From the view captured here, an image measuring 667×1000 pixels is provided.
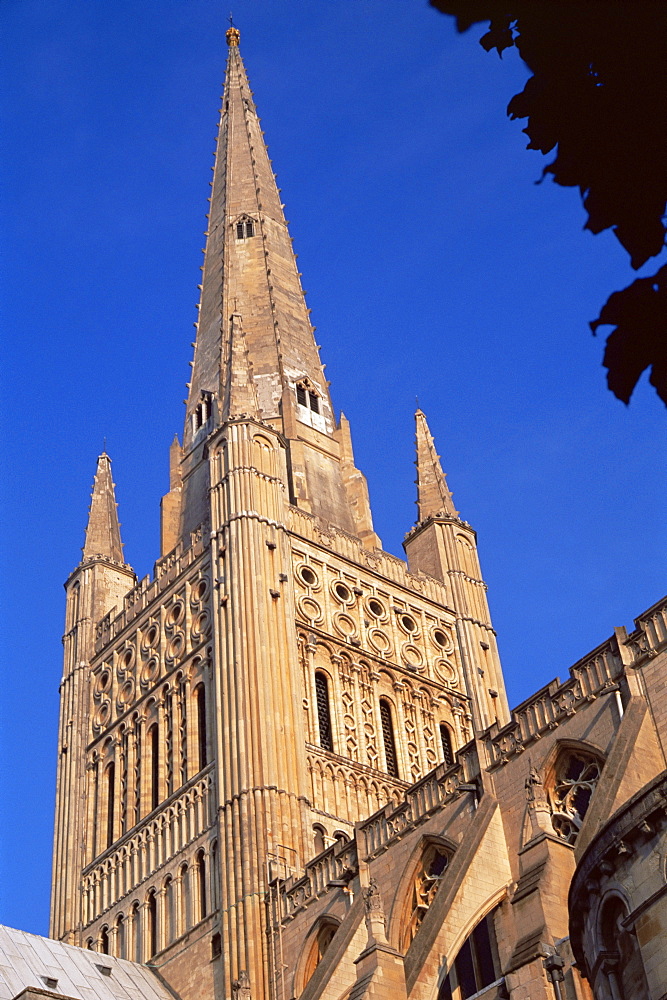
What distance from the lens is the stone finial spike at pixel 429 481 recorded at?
157ft

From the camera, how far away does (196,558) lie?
41719mm

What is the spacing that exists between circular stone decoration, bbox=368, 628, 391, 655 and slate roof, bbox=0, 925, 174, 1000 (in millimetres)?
11704

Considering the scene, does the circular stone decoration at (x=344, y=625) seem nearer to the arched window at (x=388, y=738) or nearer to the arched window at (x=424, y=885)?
the arched window at (x=388, y=738)

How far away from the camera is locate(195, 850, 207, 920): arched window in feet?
113

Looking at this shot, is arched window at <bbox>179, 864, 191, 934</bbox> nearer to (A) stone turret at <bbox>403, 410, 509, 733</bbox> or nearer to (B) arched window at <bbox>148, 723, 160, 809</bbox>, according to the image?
(B) arched window at <bbox>148, 723, 160, 809</bbox>

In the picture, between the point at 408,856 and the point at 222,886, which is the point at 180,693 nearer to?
the point at 222,886

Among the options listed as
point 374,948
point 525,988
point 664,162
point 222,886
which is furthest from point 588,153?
point 222,886

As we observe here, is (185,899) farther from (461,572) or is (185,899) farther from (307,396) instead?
(307,396)

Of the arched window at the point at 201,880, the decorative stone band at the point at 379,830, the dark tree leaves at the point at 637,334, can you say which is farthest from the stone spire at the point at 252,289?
the dark tree leaves at the point at 637,334

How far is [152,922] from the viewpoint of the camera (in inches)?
1443

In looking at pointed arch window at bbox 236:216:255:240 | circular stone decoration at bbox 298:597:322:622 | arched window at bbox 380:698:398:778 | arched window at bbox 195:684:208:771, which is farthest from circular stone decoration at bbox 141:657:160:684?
pointed arch window at bbox 236:216:255:240

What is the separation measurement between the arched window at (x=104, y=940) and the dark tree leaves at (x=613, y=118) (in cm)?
3588

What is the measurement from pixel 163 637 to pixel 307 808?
369 inches

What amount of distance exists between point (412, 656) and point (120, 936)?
1207 centimetres
